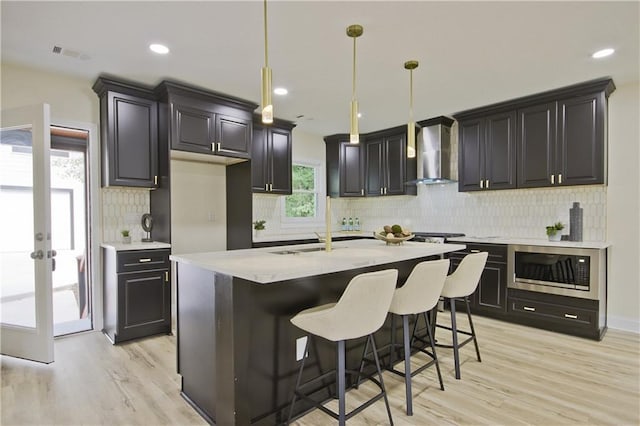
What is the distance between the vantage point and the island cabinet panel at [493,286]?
4.14 metres

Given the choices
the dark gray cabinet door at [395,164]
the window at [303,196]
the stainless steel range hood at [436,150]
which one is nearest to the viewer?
the stainless steel range hood at [436,150]

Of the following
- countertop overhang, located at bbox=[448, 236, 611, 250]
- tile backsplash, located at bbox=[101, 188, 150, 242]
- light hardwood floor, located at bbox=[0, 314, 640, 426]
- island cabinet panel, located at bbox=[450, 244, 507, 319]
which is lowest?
light hardwood floor, located at bbox=[0, 314, 640, 426]

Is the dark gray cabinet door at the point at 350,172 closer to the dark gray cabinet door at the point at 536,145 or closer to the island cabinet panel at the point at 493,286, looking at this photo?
the island cabinet panel at the point at 493,286

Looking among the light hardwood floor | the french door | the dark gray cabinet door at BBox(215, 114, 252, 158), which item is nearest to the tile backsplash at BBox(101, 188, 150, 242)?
the french door

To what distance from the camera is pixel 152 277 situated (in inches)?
141

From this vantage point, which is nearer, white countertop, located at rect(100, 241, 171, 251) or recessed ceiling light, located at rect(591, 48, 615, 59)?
recessed ceiling light, located at rect(591, 48, 615, 59)

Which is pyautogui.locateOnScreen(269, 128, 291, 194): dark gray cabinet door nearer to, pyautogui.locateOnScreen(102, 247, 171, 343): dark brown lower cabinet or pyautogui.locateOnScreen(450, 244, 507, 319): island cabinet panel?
pyautogui.locateOnScreen(102, 247, 171, 343): dark brown lower cabinet

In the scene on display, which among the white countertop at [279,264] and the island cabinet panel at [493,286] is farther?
the island cabinet panel at [493,286]

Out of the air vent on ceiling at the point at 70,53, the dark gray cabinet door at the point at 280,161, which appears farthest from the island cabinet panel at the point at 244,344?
the dark gray cabinet door at the point at 280,161

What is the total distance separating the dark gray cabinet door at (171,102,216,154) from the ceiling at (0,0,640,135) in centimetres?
30

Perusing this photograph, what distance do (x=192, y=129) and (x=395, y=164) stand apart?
328 centimetres

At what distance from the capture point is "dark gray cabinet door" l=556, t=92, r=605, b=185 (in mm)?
3762

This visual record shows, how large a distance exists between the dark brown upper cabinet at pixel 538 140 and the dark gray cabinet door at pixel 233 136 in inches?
114

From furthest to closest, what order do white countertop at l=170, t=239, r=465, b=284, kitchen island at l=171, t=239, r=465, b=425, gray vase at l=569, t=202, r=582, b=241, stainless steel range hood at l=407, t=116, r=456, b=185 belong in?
stainless steel range hood at l=407, t=116, r=456, b=185 → gray vase at l=569, t=202, r=582, b=241 → kitchen island at l=171, t=239, r=465, b=425 → white countertop at l=170, t=239, r=465, b=284
